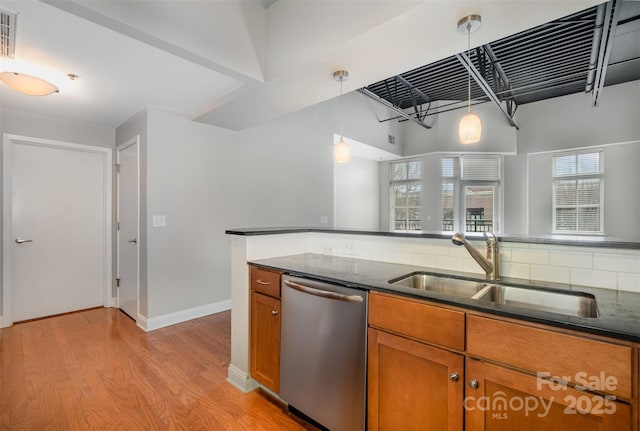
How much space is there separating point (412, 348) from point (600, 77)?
5216 millimetres

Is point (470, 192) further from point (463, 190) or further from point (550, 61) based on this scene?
point (550, 61)

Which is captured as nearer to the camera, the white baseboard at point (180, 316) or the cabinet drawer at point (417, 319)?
the cabinet drawer at point (417, 319)

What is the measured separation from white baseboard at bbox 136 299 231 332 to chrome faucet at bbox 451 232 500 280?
10.4ft

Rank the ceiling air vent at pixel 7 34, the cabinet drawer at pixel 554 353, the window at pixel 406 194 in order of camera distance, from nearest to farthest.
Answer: the cabinet drawer at pixel 554 353, the ceiling air vent at pixel 7 34, the window at pixel 406 194

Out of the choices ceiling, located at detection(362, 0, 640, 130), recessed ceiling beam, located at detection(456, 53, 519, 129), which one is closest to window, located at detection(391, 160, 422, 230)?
ceiling, located at detection(362, 0, 640, 130)

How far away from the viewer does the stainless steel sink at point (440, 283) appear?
162cm

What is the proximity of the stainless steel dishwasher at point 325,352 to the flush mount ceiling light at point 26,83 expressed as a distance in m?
2.65

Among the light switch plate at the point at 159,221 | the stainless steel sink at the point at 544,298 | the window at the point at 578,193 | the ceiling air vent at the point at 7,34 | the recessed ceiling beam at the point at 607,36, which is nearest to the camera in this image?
the stainless steel sink at the point at 544,298

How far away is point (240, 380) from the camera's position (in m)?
2.12

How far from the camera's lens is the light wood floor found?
1793 mm

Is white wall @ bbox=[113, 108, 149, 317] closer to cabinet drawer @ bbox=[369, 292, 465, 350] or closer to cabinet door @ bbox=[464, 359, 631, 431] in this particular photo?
cabinet drawer @ bbox=[369, 292, 465, 350]

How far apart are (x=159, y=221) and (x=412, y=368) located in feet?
10.0

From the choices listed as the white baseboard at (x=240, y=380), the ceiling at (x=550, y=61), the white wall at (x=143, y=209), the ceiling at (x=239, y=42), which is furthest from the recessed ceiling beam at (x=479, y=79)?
the white wall at (x=143, y=209)

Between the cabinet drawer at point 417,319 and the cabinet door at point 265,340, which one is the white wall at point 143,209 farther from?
the cabinet drawer at point 417,319
